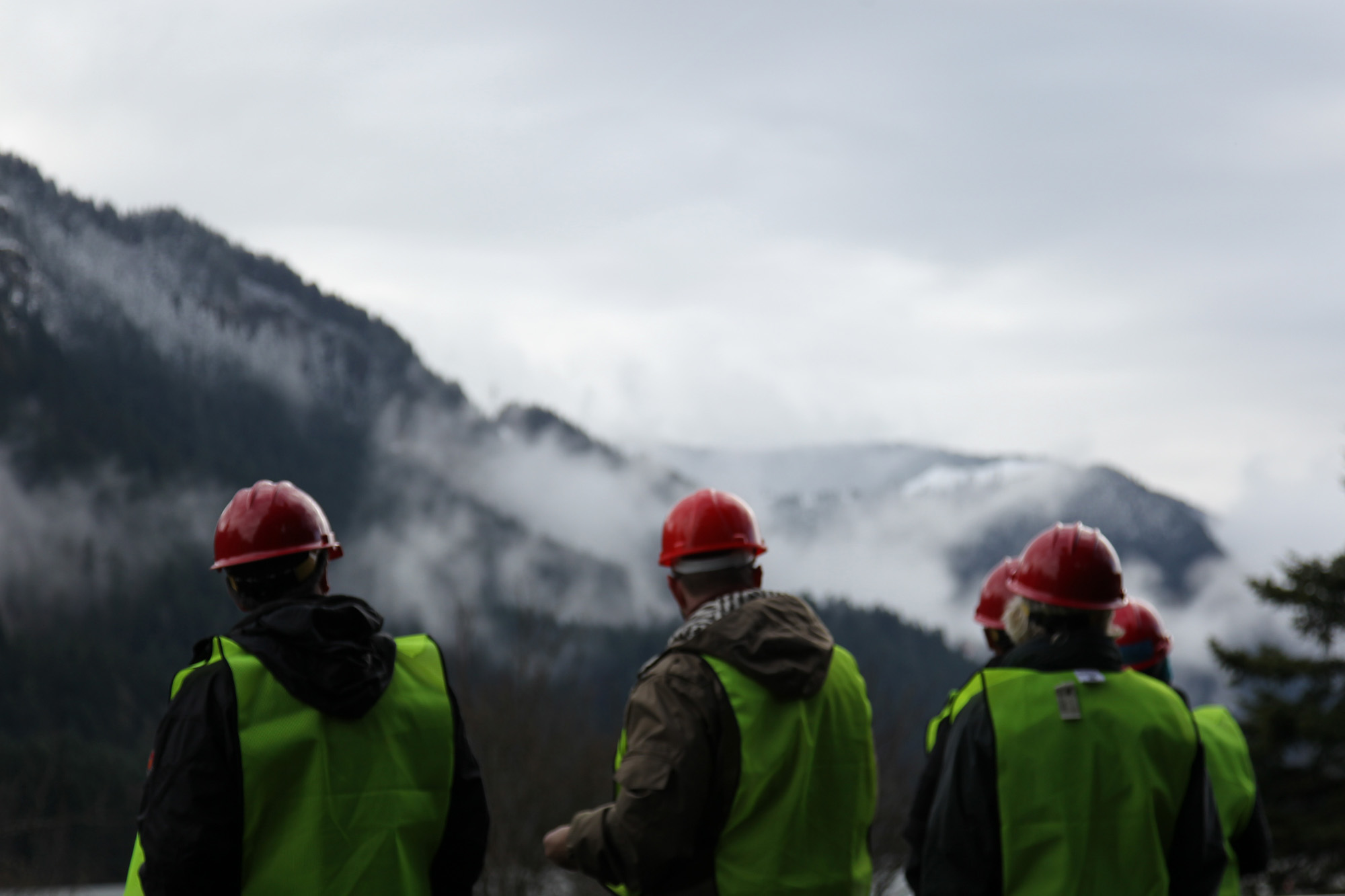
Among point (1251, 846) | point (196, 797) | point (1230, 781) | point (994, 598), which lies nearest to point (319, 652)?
point (196, 797)

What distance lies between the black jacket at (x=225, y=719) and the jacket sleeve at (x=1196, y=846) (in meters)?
2.21

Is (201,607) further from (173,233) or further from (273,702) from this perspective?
(273,702)

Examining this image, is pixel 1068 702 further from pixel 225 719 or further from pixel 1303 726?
pixel 1303 726

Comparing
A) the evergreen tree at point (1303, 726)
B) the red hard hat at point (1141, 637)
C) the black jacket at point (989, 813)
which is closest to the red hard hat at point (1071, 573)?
the black jacket at point (989, 813)

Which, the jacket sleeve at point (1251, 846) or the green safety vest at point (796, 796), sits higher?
the green safety vest at point (796, 796)

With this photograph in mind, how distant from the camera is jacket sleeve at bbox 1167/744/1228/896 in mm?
3537

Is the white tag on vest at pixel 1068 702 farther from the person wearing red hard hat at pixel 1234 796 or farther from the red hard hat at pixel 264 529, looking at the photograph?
the red hard hat at pixel 264 529

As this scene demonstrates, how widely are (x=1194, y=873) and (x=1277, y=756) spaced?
78.4ft

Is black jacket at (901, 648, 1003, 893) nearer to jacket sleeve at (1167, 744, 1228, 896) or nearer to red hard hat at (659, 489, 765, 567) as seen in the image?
jacket sleeve at (1167, 744, 1228, 896)

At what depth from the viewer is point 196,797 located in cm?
311

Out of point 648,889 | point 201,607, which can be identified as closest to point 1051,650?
point 648,889

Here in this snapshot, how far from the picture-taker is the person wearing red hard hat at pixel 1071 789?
341 centimetres

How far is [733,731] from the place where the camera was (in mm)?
3662

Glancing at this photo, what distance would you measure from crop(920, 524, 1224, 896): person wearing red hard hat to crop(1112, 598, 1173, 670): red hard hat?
1.54m
